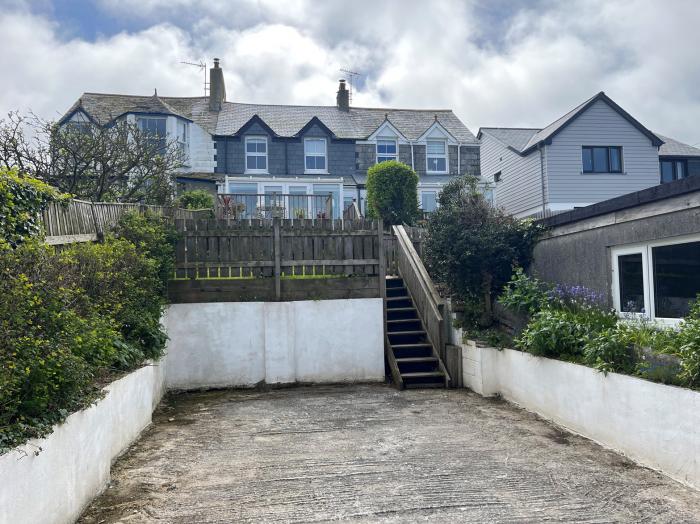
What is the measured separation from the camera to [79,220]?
754 cm

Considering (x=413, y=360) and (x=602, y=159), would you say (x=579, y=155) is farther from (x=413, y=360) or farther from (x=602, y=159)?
(x=413, y=360)

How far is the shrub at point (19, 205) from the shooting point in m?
4.73

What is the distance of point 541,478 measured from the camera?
4898mm

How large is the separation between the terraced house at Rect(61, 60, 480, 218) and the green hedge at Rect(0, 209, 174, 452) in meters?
19.4

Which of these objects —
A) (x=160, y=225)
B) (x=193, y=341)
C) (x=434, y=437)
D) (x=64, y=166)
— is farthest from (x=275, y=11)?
(x=434, y=437)

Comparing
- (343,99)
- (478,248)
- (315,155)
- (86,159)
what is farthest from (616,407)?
(343,99)

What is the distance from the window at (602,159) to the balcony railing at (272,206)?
1156cm

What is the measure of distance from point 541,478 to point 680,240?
331 centimetres

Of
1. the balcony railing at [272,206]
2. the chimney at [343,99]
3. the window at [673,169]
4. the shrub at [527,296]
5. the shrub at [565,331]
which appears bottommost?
the shrub at [565,331]

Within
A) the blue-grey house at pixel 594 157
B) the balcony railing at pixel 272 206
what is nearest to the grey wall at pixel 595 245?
the balcony railing at pixel 272 206

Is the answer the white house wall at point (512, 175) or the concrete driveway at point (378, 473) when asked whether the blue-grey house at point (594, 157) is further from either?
the concrete driveway at point (378, 473)

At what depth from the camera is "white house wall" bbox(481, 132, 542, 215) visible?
2381 centimetres

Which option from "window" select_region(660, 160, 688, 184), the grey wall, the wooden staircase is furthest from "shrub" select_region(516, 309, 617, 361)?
"window" select_region(660, 160, 688, 184)

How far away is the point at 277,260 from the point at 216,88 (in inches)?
Answer: 910
